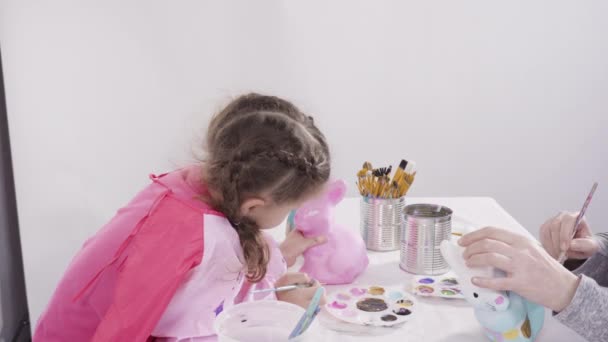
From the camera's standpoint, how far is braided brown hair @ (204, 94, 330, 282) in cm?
77

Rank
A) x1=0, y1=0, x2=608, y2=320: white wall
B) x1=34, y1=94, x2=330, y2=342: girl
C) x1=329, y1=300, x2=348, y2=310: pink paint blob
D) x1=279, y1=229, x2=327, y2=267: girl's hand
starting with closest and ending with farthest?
x1=34, y1=94, x2=330, y2=342: girl
x1=329, y1=300, x2=348, y2=310: pink paint blob
x1=279, y1=229, x2=327, y2=267: girl's hand
x1=0, y1=0, x2=608, y2=320: white wall

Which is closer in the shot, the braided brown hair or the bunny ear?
the braided brown hair

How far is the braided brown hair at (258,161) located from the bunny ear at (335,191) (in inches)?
3.5

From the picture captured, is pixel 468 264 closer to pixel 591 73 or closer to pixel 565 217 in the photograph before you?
pixel 565 217

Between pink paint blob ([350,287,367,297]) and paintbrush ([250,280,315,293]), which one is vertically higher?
paintbrush ([250,280,315,293])

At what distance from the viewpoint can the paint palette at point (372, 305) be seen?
2.53 feet

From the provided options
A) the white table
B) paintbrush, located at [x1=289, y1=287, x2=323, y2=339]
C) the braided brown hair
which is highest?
the braided brown hair

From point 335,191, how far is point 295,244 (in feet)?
0.37

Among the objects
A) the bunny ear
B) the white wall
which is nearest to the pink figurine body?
the bunny ear

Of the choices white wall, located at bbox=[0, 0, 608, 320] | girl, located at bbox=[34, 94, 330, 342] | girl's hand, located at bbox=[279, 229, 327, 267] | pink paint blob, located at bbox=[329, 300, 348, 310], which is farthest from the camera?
white wall, located at bbox=[0, 0, 608, 320]

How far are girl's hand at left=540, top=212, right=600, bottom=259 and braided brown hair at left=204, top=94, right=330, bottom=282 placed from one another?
0.40m

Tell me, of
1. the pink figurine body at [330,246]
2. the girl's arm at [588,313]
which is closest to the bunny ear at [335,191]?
the pink figurine body at [330,246]

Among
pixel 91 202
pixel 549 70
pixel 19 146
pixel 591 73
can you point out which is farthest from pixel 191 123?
pixel 591 73

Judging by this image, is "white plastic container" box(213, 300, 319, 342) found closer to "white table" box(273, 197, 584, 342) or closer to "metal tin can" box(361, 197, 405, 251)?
"white table" box(273, 197, 584, 342)
